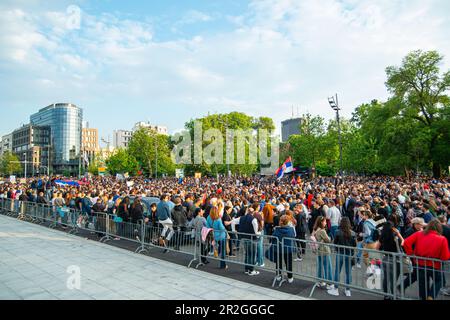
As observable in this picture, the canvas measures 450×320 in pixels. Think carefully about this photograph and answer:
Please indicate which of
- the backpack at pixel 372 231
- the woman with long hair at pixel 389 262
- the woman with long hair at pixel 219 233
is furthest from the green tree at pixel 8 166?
the woman with long hair at pixel 389 262

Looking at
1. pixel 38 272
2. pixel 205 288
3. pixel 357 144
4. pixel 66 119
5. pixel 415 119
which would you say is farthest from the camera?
pixel 66 119

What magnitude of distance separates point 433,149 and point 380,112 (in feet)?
25.9

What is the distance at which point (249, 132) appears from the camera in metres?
59.3

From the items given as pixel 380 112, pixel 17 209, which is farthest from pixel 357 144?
pixel 17 209

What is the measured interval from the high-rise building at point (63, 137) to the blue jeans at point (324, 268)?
138164mm

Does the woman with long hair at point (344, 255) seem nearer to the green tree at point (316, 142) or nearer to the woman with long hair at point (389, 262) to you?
the woman with long hair at point (389, 262)

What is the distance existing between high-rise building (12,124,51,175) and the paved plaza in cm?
13322

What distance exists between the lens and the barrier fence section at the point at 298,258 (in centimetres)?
605

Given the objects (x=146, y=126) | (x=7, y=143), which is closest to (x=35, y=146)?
(x=7, y=143)

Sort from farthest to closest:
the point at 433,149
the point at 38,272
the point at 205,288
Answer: the point at 433,149 < the point at 38,272 < the point at 205,288

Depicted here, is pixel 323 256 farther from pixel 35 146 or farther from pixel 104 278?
pixel 35 146

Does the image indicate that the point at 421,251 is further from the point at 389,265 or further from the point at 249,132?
the point at 249,132

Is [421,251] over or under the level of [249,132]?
under

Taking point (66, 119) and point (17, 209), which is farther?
point (66, 119)
